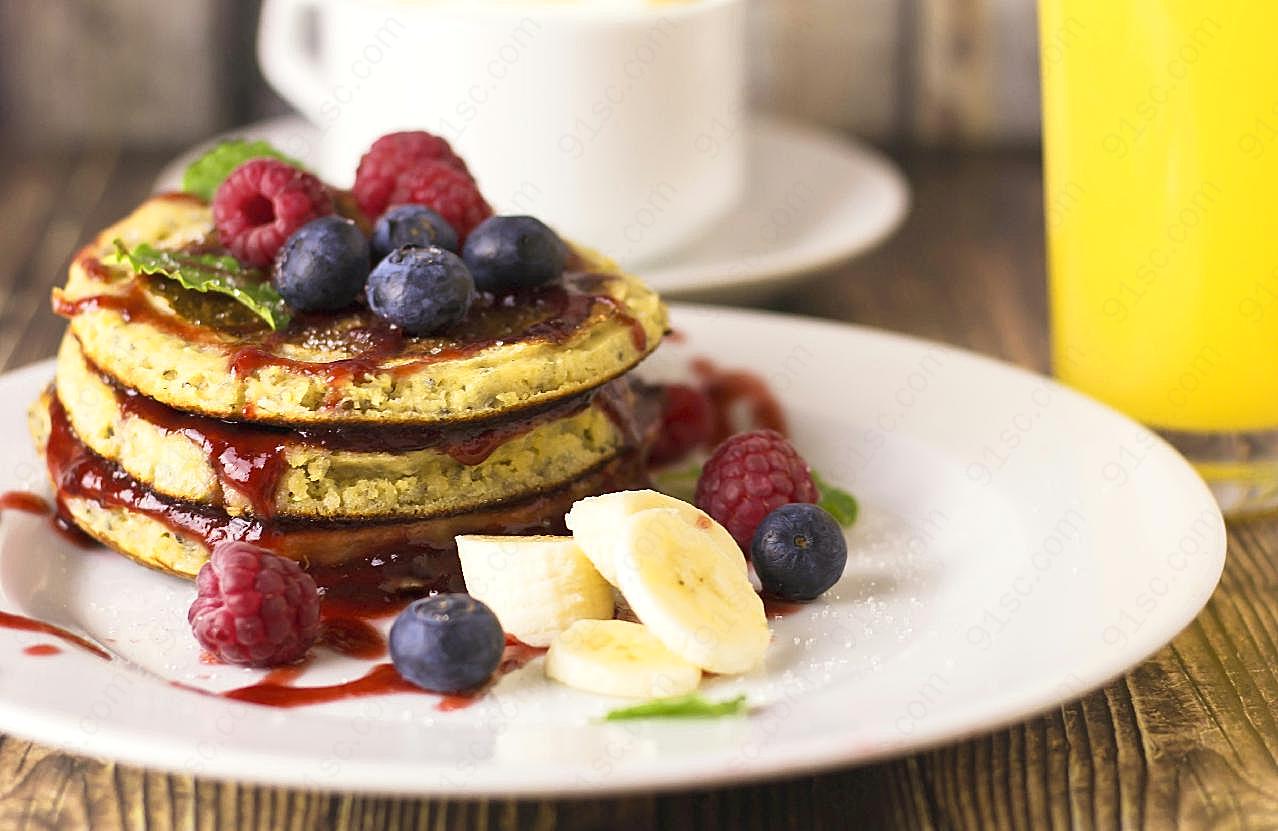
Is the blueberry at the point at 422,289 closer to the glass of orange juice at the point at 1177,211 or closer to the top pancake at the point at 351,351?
the top pancake at the point at 351,351

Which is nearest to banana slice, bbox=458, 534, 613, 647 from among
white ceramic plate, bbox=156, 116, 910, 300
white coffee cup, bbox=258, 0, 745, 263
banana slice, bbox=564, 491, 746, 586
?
banana slice, bbox=564, 491, 746, 586

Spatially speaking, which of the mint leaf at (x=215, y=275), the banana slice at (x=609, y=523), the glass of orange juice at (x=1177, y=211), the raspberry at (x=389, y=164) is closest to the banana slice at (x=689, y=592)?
the banana slice at (x=609, y=523)

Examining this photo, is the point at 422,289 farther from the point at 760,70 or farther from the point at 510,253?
the point at 760,70

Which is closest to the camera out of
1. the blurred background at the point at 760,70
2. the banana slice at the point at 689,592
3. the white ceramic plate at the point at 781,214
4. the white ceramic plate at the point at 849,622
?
the white ceramic plate at the point at 849,622

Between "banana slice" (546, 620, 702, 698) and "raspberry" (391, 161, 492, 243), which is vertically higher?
"raspberry" (391, 161, 492, 243)

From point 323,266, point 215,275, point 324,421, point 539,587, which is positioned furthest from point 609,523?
point 215,275

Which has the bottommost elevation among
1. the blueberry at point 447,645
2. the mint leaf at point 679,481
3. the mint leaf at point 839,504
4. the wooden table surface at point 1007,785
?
the mint leaf at point 679,481

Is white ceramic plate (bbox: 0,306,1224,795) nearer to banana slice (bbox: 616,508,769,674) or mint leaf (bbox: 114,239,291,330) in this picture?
banana slice (bbox: 616,508,769,674)

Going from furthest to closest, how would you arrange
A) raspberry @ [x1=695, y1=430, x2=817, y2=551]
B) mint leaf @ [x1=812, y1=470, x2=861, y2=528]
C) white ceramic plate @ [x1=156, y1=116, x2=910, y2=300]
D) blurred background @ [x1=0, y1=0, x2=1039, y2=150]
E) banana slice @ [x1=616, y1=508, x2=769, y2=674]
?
blurred background @ [x1=0, y1=0, x2=1039, y2=150], white ceramic plate @ [x1=156, y1=116, x2=910, y2=300], mint leaf @ [x1=812, y1=470, x2=861, y2=528], raspberry @ [x1=695, y1=430, x2=817, y2=551], banana slice @ [x1=616, y1=508, x2=769, y2=674]
